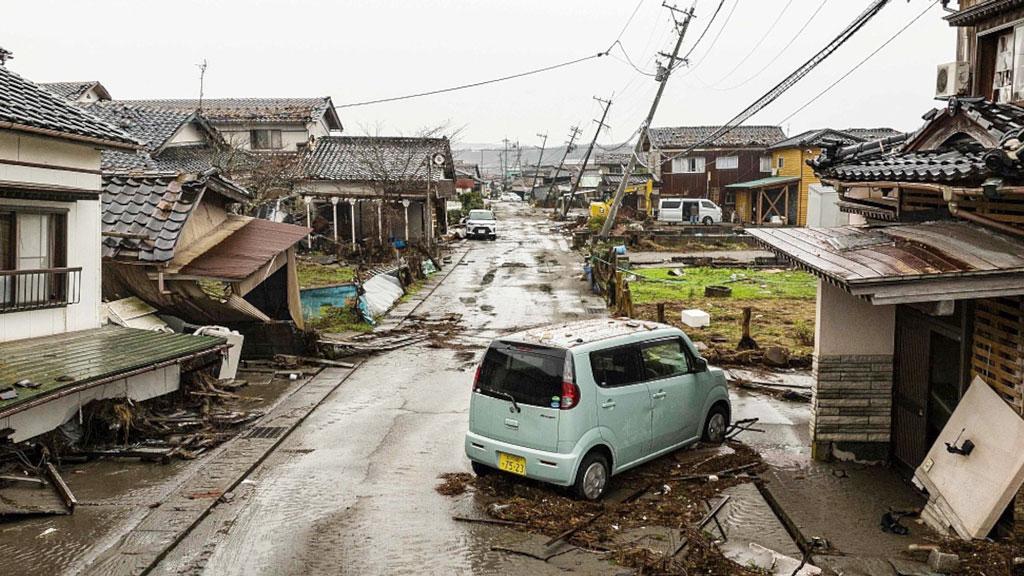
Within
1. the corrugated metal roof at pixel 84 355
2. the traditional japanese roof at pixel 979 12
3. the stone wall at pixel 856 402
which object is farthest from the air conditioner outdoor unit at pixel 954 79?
the corrugated metal roof at pixel 84 355

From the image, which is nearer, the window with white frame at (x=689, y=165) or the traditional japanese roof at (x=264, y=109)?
the traditional japanese roof at (x=264, y=109)

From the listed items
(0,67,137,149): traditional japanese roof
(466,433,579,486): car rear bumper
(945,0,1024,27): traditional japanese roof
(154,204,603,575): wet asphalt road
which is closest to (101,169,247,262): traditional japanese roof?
(0,67,137,149): traditional japanese roof

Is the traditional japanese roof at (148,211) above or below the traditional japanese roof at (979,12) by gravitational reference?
below

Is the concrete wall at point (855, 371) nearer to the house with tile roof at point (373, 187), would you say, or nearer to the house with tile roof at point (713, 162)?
the house with tile roof at point (373, 187)

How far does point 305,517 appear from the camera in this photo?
8633 millimetres

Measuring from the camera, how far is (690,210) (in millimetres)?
52031

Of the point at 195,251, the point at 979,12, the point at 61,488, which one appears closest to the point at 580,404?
the point at 61,488

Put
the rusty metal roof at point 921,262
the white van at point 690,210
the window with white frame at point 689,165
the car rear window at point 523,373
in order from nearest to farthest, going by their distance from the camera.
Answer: the rusty metal roof at point 921,262 < the car rear window at point 523,373 < the white van at point 690,210 < the window with white frame at point 689,165

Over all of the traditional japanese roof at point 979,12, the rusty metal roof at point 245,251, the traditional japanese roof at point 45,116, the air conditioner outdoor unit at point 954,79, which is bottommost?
the rusty metal roof at point 245,251

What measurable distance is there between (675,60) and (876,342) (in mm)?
25730

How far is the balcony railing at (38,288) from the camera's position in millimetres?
11352

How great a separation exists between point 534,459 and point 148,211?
32.5 ft

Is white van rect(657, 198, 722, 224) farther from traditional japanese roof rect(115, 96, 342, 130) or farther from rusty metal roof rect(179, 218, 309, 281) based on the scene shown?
rusty metal roof rect(179, 218, 309, 281)

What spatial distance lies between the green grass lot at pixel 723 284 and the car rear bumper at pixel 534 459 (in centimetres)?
1544
